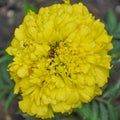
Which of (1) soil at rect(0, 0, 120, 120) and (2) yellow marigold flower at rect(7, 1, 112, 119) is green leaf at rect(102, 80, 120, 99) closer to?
(2) yellow marigold flower at rect(7, 1, 112, 119)

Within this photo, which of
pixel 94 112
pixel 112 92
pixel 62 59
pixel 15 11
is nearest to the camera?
pixel 62 59

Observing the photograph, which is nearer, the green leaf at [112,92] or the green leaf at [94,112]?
the green leaf at [94,112]

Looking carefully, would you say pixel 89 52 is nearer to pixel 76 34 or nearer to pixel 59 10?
pixel 76 34

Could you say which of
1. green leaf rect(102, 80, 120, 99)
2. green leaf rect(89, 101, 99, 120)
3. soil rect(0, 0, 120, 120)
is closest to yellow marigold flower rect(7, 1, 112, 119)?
green leaf rect(89, 101, 99, 120)

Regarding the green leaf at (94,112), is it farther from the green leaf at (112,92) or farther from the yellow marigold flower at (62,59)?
the yellow marigold flower at (62,59)

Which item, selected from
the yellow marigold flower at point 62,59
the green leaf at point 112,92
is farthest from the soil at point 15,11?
the yellow marigold flower at point 62,59

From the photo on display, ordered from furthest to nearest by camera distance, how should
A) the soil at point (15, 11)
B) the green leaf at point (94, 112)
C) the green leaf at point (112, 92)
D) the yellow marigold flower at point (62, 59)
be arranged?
the soil at point (15, 11)
the green leaf at point (112, 92)
the green leaf at point (94, 112)
the yellow marigold flower at point (62, 59)

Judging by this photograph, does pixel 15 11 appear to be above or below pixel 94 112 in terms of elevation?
above

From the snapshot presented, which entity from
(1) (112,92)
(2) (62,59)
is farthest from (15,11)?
(2) (62,59)

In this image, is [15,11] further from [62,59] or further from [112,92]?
[62,59]

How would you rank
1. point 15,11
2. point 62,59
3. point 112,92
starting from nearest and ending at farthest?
point 62,59 < point 112,92 < point 15,11
